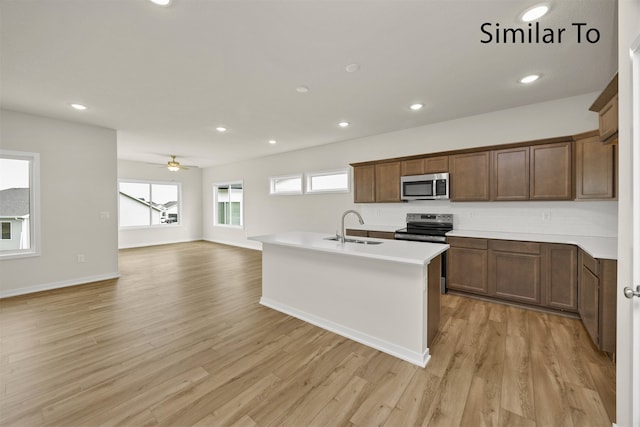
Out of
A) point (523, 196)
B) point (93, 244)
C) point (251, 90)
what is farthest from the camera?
point (93, 244)

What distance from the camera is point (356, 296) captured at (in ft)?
8.41

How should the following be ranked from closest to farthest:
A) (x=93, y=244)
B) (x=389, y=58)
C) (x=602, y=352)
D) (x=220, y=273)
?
(x=602, y=352), (x=389, y=58), (x=93, y=244), (x=220, y=273)

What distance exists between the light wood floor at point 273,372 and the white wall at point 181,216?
504 centimetres

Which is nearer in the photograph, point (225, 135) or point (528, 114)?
point (528, 114)

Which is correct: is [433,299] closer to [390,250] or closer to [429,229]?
[390,250]

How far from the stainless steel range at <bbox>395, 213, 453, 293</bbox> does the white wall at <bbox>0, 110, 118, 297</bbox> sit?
5204mm

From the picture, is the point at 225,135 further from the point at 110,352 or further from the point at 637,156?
the point at 637,156

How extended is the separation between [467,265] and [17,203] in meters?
6.81

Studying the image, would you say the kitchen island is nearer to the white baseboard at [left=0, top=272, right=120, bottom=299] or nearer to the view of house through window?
the white baseboard at [left=0, top=272, right=120, bottom=299]

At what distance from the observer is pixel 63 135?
13.8ft

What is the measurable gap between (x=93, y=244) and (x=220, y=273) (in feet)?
7.24

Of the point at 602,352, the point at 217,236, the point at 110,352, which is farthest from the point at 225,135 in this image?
the point at 602,352

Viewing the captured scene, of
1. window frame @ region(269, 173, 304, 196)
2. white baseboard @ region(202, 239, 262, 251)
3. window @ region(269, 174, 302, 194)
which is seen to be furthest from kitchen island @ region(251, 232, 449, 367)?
white baseboard @ region(202, 239, 262, 251)

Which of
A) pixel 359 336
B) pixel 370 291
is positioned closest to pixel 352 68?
pixel 370 291
